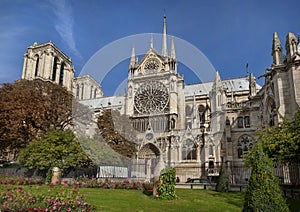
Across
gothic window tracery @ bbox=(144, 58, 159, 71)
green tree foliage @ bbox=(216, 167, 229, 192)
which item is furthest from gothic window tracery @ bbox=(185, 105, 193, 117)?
green tree foliage @ bbox=(216, 167, 229, 192)

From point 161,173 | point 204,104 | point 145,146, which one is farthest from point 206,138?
point 161,173

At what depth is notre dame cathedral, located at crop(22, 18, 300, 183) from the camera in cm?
2059

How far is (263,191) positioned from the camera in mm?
5473

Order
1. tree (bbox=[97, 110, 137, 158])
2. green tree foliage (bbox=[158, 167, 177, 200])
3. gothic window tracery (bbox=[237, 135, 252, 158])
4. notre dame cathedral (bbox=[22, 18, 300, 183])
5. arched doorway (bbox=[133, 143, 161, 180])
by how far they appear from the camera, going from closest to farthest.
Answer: green tree foliage (bbox=[158, 167, 177, 200]) < notre dame cathedral (bbox=[22, 18, 300, 183]) < tree (bbox=[97, 110, 137, 158]) < gothic window tracery (bbox=[237, 135, 252, 158]) < arched doorway (bbox=[133, 143, 161, 180])

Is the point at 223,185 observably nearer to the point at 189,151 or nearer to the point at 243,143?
the point at 189,151

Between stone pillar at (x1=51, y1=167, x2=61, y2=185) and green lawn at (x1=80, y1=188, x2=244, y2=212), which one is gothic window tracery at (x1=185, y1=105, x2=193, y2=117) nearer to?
stone pillar at (x1=51, y1=167, x2=61, y2=185)

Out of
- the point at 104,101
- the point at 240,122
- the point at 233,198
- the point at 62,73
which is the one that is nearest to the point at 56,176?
the point at 233,198

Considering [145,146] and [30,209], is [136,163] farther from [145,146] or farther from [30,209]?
[30,209]

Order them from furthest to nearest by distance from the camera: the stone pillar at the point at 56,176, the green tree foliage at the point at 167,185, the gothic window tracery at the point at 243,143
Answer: the gothic window tracery at the point at 243,143 < the stone pillar at the point at 56,176 < the green tree foliage at the point at 167,185

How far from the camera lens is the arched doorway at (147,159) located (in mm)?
30062

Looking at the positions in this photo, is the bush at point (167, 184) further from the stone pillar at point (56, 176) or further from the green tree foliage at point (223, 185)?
the stone pillar at point (56, 176)

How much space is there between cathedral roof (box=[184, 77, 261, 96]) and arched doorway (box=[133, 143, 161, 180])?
15.5 metres

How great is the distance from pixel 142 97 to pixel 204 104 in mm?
10305

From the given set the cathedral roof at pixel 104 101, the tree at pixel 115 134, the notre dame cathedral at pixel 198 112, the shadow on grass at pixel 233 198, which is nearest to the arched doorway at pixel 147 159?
the notre dame cathedral at pixel 198 112
